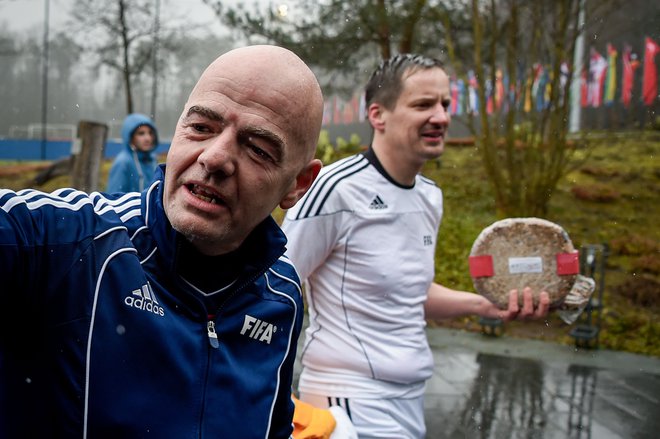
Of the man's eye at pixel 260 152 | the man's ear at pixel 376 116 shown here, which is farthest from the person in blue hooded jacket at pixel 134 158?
the man's eye at pixel 260 152

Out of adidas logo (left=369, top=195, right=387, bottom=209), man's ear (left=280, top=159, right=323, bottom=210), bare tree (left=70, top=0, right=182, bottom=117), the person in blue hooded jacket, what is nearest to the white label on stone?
adidas logo (left=369, top=195, right=387, bottom=209)

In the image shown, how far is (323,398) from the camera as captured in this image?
2.81 meters

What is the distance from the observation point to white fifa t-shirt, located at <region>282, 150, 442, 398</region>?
9.18ft

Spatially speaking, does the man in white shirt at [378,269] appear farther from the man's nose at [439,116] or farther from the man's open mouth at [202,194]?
the man's open mouth at [202,194]

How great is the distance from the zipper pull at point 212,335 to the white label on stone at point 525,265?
6.40 ft

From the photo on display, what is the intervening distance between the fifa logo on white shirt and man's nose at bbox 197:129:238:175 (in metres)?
0.36

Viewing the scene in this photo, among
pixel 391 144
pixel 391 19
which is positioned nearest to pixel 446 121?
pixel 391 144

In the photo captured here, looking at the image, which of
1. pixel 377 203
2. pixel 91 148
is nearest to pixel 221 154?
pixel 377 203

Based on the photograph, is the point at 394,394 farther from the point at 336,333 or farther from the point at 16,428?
the point at 16,428

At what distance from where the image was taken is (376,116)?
3215mm

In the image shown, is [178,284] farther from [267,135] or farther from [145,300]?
[267,135]

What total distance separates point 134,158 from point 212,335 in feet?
14.5

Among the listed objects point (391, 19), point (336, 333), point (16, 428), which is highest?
point (391, 19)

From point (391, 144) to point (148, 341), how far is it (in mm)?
1962
